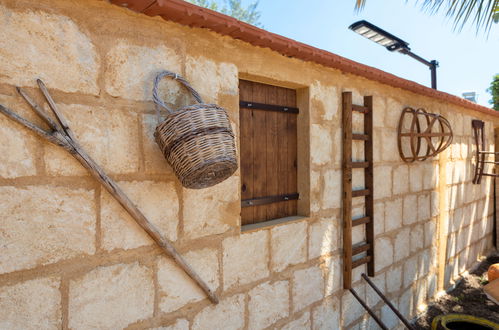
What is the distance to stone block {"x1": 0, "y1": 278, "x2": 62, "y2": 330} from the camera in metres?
1.42

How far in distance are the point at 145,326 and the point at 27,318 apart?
0.56 metres

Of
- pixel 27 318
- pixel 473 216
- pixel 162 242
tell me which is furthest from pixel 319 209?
pixel 473 216

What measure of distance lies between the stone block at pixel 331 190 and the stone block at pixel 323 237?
13cm

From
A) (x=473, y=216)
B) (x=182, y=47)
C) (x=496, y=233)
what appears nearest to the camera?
(x=182, y=47)

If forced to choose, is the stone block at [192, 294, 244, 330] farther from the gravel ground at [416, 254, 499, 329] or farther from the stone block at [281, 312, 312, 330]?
the gravel ground at [416, 254, 499, 329]

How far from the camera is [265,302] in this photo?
246 cm

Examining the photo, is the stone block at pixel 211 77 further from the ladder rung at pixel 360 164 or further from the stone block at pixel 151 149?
the ladder rung at pixel 360 164

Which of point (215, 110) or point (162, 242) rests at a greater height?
point (215, 110)

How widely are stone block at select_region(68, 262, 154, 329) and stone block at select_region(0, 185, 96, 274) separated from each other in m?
0.15

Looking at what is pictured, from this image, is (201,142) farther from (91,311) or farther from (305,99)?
(305,99)

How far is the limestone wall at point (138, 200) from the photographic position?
147cm

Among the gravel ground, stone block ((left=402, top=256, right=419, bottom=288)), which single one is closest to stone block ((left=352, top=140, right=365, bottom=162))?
stone block ((left=402, top=256, right=419, bottom=288))

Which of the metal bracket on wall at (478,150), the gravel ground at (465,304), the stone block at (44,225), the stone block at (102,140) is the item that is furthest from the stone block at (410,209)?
the stone block at (44,225)

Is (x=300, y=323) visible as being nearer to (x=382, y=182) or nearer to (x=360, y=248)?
(x=360, y=248)
